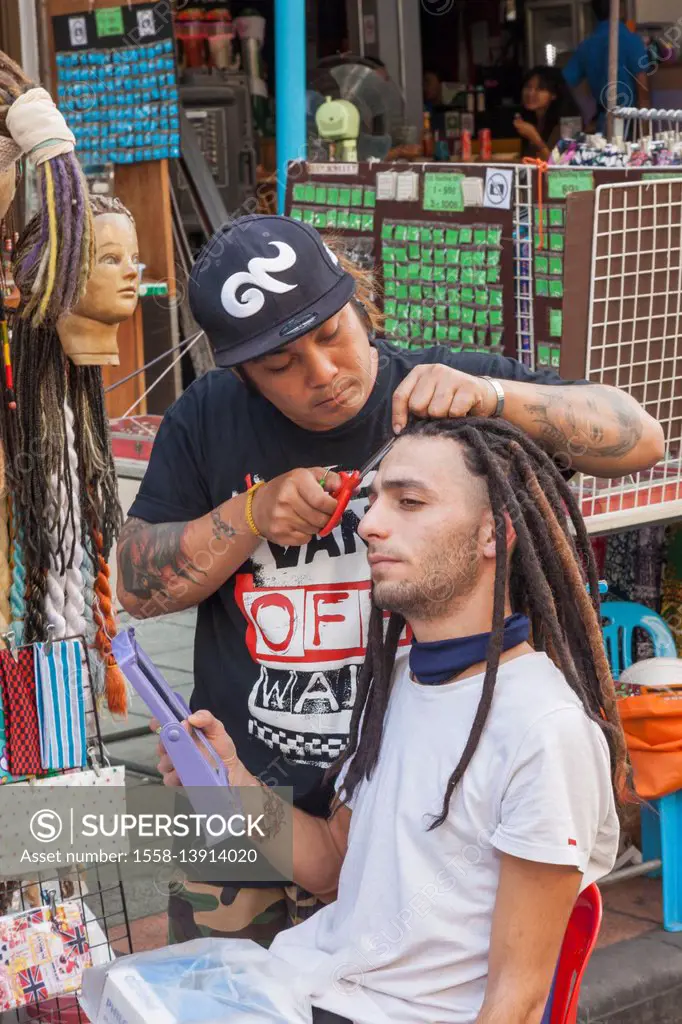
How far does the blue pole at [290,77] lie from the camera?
16.8 feet

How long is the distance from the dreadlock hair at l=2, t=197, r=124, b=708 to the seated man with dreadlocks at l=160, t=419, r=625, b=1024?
0.93 m

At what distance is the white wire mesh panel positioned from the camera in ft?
10.4

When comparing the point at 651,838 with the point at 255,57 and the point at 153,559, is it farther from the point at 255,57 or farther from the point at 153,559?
the point at 255,57

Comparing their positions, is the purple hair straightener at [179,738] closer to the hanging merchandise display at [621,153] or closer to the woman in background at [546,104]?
the hanging merchandise display at [621,153]

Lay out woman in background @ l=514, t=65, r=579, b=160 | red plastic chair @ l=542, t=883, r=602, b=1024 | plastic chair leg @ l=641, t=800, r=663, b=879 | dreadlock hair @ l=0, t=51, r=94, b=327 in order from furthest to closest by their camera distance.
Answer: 1. woman in background @ l=514, t=65, r=579, b=160
2. plastic chair leg @ l=641, t=800, r=663, b=879
3. dreadlock hair @ l=0, t=51, r=94, b=327
4. red plastic chair @ l=542, t=883, r=602, b=1024

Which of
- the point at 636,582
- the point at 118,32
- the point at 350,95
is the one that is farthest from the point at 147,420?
the point at 350,95

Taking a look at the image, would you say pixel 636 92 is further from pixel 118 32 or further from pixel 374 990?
pixel 374 990

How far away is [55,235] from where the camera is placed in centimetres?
240

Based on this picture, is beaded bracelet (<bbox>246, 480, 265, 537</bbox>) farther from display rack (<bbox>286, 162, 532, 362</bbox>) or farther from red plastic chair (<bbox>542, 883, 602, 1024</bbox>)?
display rack (<bbox>286, 162, 532, 362</bbox>)

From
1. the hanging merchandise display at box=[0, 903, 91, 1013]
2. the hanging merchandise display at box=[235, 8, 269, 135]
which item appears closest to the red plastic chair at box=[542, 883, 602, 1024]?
the hanging merchandise display at box=[0, 903, 91, 1013]

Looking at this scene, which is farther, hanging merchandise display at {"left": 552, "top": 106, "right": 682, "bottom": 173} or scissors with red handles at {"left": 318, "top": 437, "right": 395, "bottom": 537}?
hanging merchandise display at {"left": 552, "top": 106, "right": 682, "bottom": 173}

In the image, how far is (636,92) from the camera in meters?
8.89

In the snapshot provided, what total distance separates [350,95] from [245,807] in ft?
21.4

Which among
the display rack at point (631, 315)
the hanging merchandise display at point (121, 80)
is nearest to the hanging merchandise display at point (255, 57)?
the hanging merchandise display at point (121, 80)
